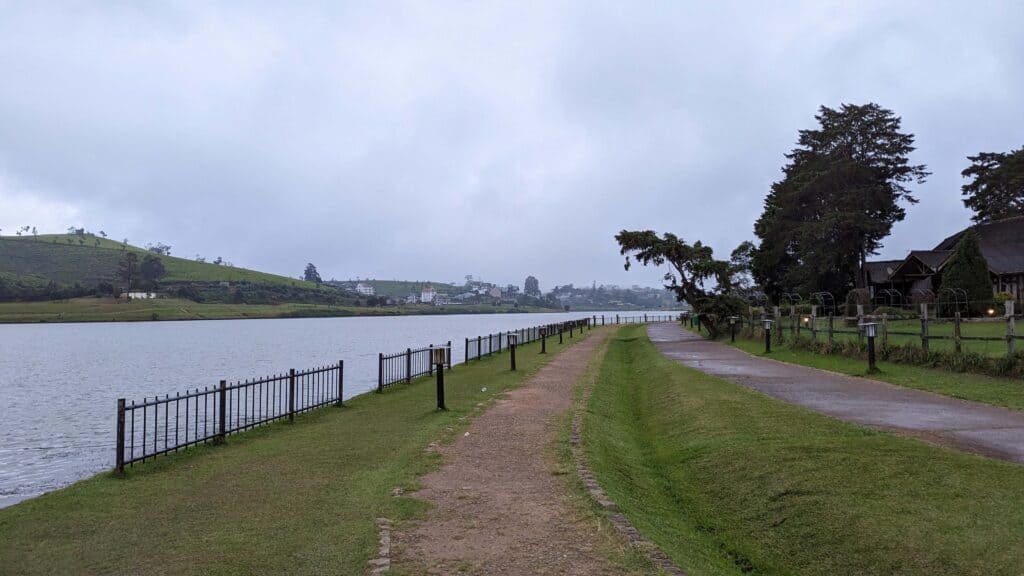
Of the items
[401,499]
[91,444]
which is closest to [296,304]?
[91,444]

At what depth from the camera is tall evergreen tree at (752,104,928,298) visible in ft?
165

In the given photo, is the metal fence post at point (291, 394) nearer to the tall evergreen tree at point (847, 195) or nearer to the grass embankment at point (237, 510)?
the grass embankment at point (237, 510)

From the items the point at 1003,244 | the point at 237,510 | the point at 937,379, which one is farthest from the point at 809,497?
the point at 1003,244

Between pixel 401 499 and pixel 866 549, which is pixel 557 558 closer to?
pixel 401 499

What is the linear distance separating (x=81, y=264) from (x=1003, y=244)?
614 feet

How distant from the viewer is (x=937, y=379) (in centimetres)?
1658

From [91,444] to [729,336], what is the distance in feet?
110

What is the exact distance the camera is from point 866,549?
6375 millimetres

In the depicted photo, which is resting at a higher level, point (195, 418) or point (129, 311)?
point (129, 311)

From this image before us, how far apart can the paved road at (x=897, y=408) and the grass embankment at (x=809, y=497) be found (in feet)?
2.53

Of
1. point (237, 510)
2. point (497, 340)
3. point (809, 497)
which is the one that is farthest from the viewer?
point (497, 340)

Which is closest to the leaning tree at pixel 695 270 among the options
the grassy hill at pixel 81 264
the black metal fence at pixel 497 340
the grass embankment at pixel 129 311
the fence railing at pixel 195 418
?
the black metal fence at pixel 497 340

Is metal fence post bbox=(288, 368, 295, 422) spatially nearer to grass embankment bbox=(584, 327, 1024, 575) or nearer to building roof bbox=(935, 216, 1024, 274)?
grass embankment bbox=(584, 327, 1024, 575)

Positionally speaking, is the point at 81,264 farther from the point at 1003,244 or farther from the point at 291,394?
the point at 291,394
